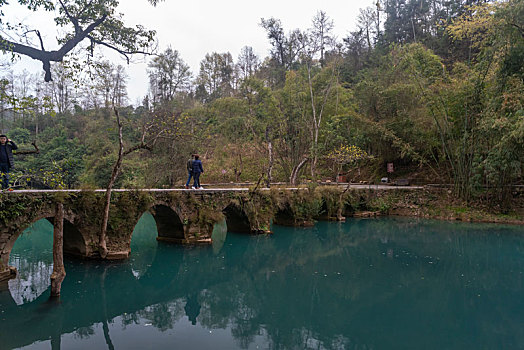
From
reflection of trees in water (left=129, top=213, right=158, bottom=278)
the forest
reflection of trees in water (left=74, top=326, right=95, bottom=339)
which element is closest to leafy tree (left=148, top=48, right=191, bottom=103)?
the forest

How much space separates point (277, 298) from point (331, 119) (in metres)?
16.7

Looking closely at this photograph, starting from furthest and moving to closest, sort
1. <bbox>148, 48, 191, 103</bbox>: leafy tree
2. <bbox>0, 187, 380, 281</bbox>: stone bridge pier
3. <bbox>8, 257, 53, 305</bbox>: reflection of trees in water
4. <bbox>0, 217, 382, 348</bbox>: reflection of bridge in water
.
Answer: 1. <bbox>148, 48, 191, 103</bbox>: leafy tree
2. <bbox>0, 187, 380, 281</bbox>: stone bridge pier
3. <bbox>8, 257, 53, 305</bbox>: reflection of trees in water
4. <bbox>0, 217, 382, 348</bbox>: reflection of bridge in water

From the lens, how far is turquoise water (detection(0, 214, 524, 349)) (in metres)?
6.36

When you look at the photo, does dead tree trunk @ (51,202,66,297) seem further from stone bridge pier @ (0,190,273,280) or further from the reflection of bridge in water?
stone bridge pier @ (0,190,273,280)

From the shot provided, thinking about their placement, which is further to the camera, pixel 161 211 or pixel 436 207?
pixel 436 207

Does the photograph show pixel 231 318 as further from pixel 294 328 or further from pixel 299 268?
pixel 299 268

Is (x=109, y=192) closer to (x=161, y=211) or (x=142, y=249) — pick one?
(x=161, y=211)

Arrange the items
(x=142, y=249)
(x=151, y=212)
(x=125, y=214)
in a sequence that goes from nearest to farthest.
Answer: (x=125, y=214) < (x=151, y=212) < (x=142, y=249)

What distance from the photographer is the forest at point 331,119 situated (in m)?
15.8

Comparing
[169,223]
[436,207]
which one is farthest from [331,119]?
[169,223]

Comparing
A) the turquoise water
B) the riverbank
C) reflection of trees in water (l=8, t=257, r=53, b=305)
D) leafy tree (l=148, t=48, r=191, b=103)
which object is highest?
leafy tree (l=148, t=48, r=191, b=103)

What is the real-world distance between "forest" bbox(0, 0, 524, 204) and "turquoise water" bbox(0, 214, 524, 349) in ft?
9.01

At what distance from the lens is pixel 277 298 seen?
8.44 metres

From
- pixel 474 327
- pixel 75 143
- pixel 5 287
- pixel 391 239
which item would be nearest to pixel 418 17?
pixel 391 239
